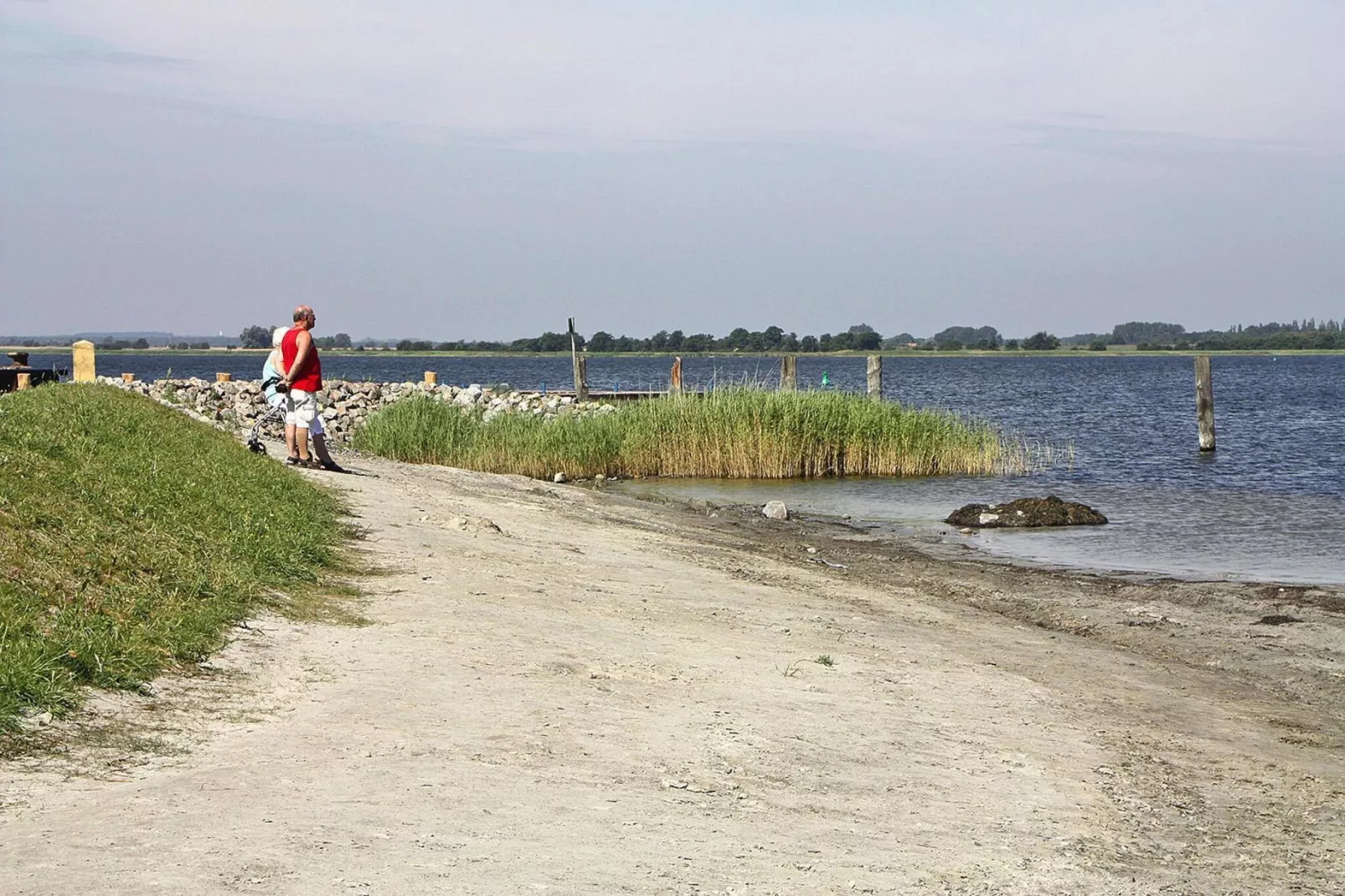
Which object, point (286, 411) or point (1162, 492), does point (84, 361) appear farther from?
point (1162, 492)

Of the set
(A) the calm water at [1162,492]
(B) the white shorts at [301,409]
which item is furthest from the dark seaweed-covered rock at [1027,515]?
(B) the white shorts at [301,409]

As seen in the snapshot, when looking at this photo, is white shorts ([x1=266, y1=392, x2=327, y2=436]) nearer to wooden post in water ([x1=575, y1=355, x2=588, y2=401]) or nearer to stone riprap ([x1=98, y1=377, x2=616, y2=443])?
stone riprap ([x1=98, y1=377, x2=616, y2=443])

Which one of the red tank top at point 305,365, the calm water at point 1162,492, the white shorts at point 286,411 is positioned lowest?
the calm water at point 1162,492

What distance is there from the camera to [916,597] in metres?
13.3

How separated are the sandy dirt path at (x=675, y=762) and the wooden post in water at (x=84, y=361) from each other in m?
16.3

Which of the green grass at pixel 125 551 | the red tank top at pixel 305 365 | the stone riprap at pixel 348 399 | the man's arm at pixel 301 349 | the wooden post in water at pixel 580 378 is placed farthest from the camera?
the wooden post in water at pixel 580 378

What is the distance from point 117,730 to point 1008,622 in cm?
801

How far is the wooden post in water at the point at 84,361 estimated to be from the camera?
25391 mm

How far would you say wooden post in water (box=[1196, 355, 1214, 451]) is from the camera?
3406cm

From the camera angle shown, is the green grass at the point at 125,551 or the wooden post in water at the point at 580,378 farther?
the wooden post in water at the point at 580,378

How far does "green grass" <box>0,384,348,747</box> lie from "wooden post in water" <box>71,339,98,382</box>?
1249cm

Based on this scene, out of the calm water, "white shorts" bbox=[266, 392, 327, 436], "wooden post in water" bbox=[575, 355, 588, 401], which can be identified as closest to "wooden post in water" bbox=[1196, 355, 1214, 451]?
the calm water

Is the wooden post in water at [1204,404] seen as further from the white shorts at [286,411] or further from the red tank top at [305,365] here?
the red tank top at [305,365]

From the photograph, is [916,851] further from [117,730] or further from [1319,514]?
[1319,514]
